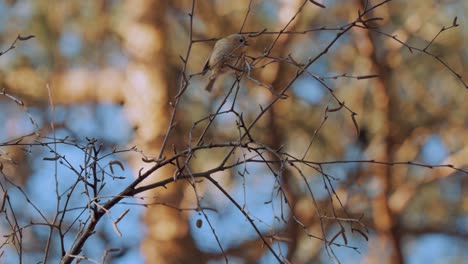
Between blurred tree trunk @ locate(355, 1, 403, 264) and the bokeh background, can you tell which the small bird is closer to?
the bokeh background

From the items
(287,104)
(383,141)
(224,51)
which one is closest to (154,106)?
(287,104)

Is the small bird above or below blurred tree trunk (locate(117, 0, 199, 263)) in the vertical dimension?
below

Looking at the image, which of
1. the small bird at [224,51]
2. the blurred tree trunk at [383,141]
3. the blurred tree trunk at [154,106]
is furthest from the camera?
the blurred tree trunk at [383,141]

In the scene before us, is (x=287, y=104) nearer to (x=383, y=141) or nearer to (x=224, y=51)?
(x=383, y=141)

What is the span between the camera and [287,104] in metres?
1.80

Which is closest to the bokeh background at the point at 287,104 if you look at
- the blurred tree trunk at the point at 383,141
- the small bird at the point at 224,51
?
the blurred tree trunk at the point at 383,141

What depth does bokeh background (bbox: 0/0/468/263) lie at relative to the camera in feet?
5.47

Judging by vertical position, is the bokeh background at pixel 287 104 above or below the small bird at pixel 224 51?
above

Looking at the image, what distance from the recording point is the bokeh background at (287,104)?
1.67m

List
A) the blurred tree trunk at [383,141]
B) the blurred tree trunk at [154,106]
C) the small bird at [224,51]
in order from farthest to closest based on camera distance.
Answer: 1. the blurred tree trunk at [383,141]
2. the blurred tree trunk at [154,106]
3. the small bird at [224,51]

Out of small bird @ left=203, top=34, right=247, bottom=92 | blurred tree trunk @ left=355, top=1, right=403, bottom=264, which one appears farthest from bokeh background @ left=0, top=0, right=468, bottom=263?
small bird @ left=203, top=34, right=247, bottom=92

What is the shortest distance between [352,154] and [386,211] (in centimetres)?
19

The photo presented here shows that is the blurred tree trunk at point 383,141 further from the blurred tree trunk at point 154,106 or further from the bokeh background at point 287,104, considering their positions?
the blurred tree trunk at point 154,106

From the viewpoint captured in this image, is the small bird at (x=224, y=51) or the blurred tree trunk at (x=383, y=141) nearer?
the small bird at (x=224, y=51)
